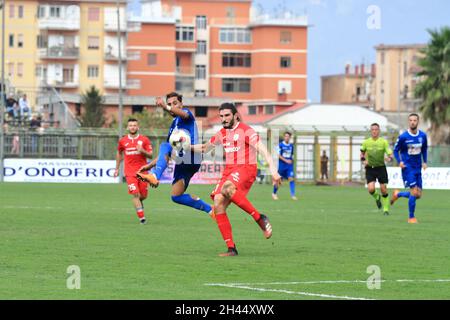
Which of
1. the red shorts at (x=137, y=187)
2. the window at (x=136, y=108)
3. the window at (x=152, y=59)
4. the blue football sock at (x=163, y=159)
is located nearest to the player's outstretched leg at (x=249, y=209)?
the blue football sock at (x=163, y=159)

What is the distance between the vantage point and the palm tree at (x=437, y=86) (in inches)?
3051

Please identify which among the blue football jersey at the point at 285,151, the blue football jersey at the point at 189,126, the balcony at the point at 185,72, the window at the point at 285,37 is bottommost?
the blue football jersey at the point at 285,151

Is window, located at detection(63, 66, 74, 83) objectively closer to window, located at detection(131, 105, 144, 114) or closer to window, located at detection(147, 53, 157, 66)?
window, located at detection(147, 53, 157, 66)

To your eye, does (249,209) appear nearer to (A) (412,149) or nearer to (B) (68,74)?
(A) (412,149)

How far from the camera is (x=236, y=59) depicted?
138250mm

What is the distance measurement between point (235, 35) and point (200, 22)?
13.5ft

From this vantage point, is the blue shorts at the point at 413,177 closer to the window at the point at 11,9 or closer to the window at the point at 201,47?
the window at the point at 11,9

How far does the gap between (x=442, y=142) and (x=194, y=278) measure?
215 ft

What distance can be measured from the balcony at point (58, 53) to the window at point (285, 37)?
2364 centimetres

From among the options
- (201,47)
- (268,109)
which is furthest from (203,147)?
(201,47)

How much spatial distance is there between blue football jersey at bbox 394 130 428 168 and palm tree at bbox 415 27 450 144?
1998 inches

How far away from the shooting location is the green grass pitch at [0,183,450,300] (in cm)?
1354

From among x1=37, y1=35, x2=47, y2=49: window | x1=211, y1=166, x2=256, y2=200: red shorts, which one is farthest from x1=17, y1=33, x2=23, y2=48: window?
x1=211, y1=166, x2=256, y2=200: red shorts
